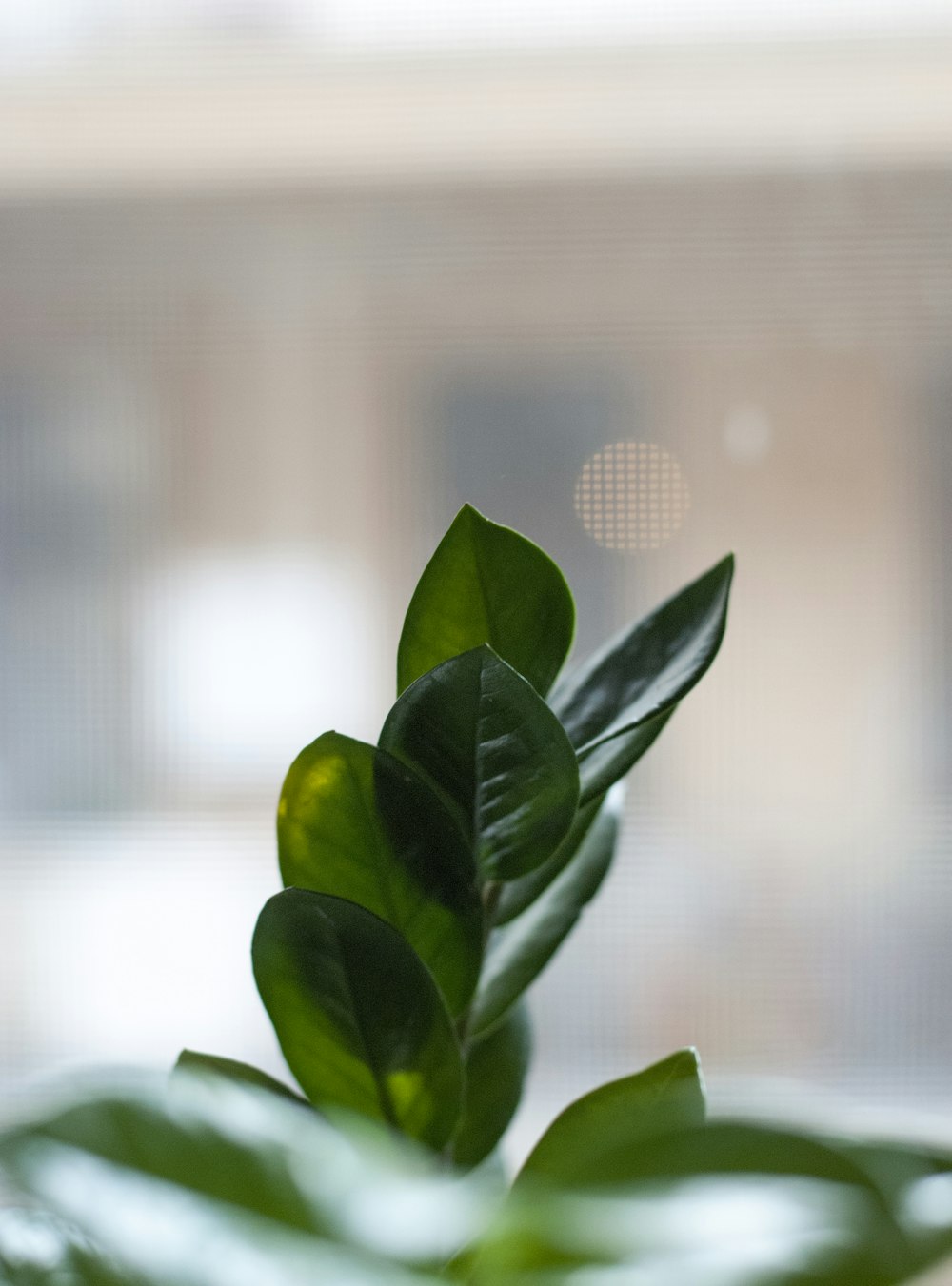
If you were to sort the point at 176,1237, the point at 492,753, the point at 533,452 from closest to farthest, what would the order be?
the point at 176,1237, the point at 492,753, the point at 533,452

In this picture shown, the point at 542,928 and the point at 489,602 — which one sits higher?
the point at 489,602

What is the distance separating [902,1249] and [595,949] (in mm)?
553

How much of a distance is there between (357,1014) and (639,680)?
0.44ft

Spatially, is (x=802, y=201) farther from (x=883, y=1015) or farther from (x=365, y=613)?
(x=883, y=1015)

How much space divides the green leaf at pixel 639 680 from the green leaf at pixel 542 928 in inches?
2.2

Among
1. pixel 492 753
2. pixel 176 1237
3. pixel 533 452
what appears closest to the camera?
pixel 176 1237

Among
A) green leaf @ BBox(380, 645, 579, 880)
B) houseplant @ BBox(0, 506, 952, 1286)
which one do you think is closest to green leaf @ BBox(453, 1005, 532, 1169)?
houseplant @ BBox(0, 506, 952, 1286)

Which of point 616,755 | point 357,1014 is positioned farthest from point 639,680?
point 357,1014

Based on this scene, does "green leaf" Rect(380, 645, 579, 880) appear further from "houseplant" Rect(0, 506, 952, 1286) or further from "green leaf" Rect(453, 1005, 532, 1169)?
"green leaf" Rect(453, 1005, 532, 1169)

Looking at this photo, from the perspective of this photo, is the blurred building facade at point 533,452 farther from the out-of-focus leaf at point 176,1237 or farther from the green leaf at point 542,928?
the out-of-focus leaf at point 176,1237

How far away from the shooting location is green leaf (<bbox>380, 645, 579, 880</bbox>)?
27 centimetres

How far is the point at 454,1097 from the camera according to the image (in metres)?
0.30

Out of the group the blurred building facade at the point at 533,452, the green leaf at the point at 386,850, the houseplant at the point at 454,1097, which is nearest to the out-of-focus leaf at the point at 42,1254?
the houseplant at the point at 454,1097

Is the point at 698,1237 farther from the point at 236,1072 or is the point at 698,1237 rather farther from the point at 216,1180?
the point at 236,1072
